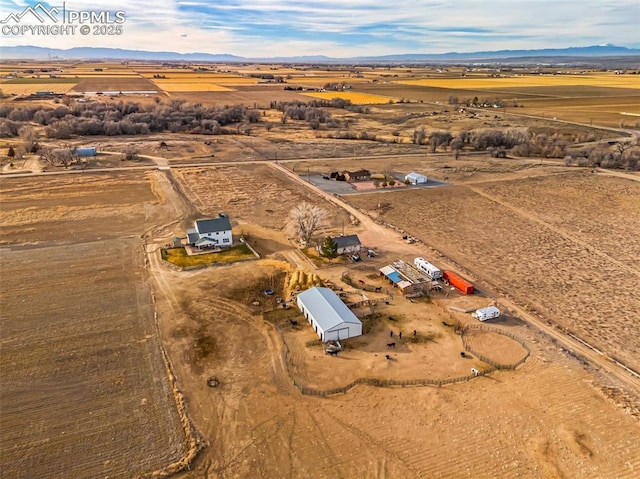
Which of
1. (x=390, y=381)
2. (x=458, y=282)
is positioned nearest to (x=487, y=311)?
(x=458, y=282)

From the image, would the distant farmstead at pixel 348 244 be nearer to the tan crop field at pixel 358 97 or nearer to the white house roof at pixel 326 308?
the white house roof at pixel 326 308

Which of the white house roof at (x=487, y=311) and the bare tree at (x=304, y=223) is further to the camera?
the bare tree at (x=304, y=223)

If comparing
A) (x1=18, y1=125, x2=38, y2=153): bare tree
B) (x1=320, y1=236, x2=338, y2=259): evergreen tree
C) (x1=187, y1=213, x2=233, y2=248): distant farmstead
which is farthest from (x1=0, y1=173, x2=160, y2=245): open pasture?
(x1=320, y1=236, x2=338, y2=259): evergreen tree

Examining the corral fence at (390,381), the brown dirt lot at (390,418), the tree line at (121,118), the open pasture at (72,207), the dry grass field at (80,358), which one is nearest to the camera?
the brown dirt lot at (390,418)

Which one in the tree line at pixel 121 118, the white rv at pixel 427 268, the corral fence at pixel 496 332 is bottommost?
the corral fence at pixel 496 332

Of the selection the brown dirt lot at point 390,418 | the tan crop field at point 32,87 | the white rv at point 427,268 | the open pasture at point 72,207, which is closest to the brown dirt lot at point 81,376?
the brown dirt lot at point 390,418

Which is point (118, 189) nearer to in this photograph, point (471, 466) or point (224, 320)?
point (224, 320)

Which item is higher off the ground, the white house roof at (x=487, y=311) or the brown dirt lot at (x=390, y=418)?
the white house roof at (x=487, y=311)
